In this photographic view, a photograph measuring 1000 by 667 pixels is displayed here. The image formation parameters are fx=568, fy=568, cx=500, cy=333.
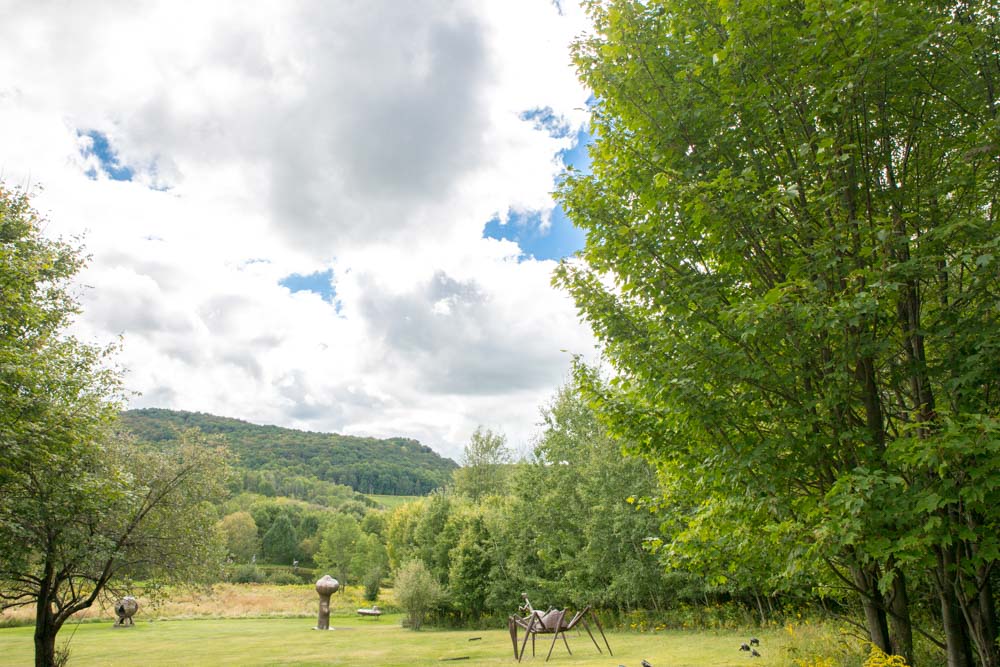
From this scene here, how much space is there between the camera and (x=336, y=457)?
164 meters

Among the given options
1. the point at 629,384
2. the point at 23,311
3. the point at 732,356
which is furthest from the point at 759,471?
the point at 23,311

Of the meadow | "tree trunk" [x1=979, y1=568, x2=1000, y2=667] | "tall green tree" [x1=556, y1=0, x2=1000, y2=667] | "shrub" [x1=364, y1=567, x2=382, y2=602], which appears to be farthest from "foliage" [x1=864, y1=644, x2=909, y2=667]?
"shrub" [x1=364, y1=567, x2=382, y2=602]

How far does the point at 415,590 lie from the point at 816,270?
93.6ft

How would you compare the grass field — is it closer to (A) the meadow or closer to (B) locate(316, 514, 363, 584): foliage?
(A) the meadow

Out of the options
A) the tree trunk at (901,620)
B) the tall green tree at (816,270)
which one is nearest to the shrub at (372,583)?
the tall green tree at (816,270)

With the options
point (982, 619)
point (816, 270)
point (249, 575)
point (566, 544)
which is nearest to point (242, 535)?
point (249, 575)

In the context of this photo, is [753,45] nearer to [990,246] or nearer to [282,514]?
[990,246]

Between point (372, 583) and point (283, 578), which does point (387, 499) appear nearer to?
A: point (283, 578)

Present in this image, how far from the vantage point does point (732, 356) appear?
5.68m

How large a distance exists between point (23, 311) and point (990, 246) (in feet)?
48.7

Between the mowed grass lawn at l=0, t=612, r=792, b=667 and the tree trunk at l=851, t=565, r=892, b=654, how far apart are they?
391 cm

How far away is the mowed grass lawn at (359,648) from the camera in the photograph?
1376cm

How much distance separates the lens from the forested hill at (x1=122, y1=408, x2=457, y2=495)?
141 metres

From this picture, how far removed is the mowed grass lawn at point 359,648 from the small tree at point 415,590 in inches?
46.5
